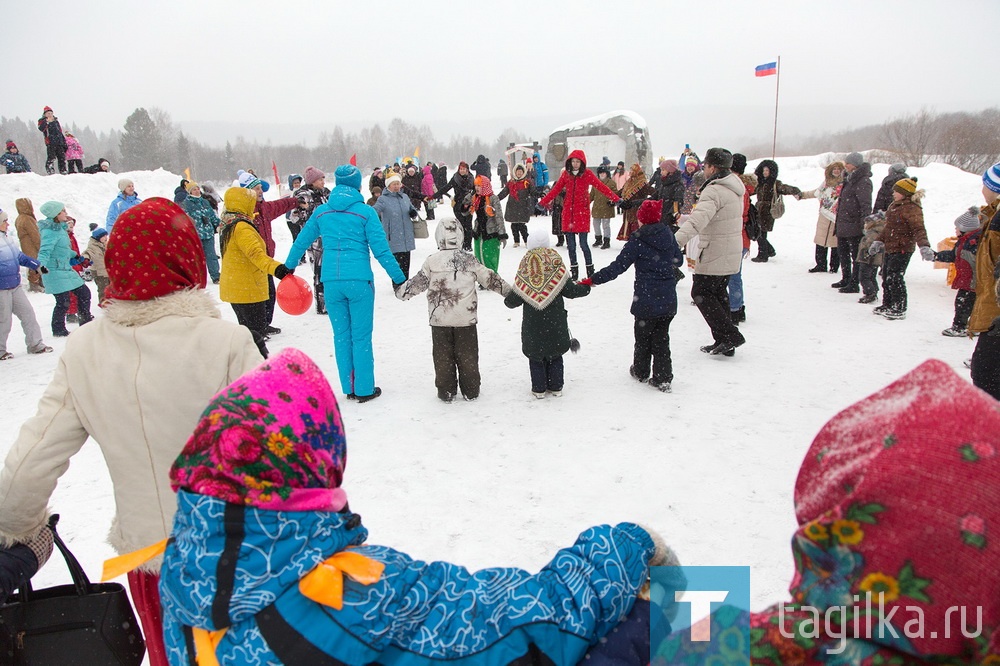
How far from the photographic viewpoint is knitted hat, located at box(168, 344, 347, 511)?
4.15 feet

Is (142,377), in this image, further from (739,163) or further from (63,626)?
(739,163)

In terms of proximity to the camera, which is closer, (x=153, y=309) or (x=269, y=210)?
(x=153, y=309)

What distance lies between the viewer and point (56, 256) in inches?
339

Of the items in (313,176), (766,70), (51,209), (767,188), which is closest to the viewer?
(313,176)

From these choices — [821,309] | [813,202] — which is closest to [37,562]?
[821,309]

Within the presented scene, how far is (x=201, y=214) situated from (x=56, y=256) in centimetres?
264

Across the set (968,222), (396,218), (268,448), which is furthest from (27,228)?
(968,222)

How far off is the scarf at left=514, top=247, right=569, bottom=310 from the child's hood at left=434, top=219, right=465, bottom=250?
2.25ft

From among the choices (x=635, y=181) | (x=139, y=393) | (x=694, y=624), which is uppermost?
(x=635, y=181)

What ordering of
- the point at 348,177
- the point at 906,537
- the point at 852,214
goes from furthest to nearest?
the point at 852,214 → the point at 348,177 → the point at 906,537

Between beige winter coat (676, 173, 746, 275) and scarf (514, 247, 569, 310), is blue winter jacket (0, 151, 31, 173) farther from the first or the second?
beige winter coat (676, 173, 746, 275)

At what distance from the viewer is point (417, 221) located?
1070 centimetres

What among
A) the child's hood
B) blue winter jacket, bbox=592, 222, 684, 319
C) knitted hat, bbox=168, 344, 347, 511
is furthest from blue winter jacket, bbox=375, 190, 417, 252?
knitted hat, bbox=168, 344, 347, 511

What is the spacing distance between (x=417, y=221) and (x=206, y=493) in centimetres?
977
